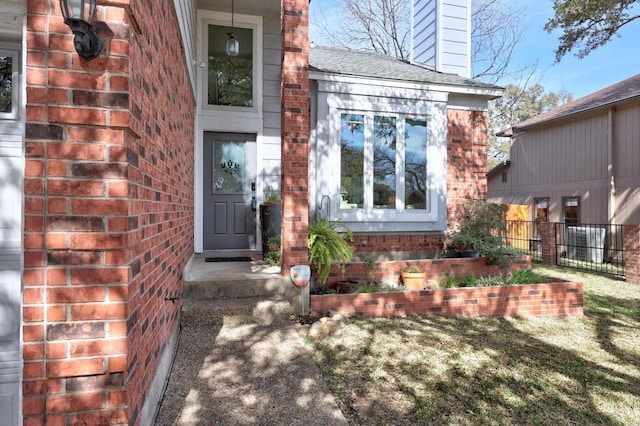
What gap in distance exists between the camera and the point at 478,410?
2.44 meters

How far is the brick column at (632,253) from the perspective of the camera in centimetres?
690

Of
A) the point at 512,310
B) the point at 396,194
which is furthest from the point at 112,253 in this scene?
the point at 396,194

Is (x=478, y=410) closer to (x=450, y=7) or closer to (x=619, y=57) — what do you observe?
(x=450, y=7)

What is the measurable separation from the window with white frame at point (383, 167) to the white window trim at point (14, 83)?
4.61 metres

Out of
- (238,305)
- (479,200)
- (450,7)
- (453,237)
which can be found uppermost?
(450,7)

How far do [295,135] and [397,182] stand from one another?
106 inches

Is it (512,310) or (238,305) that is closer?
(238,305)

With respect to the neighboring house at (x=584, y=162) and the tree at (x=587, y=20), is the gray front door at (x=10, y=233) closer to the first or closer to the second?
the tree at (x=587, y=20)

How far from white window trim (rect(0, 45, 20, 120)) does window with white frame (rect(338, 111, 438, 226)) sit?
4.61m

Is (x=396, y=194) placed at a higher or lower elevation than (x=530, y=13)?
lower

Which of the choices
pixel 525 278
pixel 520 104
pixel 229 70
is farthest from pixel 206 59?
pixel 520 104

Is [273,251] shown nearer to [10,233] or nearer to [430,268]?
[430,268]

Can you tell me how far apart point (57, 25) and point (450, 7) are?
801cm

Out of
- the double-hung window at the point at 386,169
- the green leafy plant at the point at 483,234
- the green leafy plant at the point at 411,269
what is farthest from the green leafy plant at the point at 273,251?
the green leafy plant at the point at 483,234
